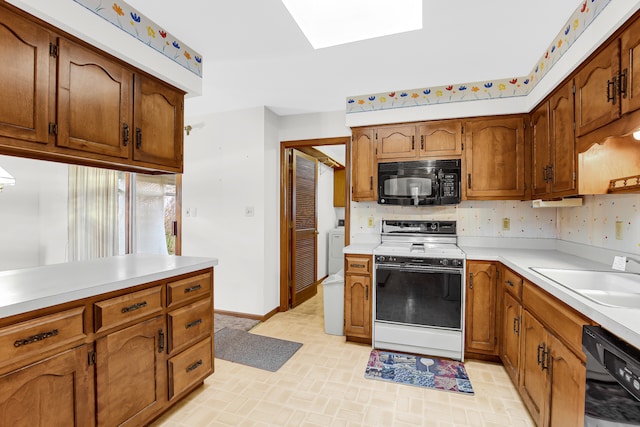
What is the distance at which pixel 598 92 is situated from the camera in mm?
1530

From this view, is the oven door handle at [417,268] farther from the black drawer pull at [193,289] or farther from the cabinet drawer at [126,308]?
the cabinet drawer at [126,308]

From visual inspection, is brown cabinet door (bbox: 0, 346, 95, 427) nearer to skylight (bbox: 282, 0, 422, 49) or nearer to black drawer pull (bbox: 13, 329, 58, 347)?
black drawer pull (bbox: 13, 329, 58, 347)

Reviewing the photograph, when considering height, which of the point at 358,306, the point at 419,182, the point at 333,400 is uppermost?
the point at 419,182

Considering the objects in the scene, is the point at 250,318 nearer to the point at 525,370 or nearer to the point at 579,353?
the point at 525,370

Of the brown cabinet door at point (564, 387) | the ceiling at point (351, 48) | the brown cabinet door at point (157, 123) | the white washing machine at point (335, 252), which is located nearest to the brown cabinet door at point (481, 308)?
the brown cabinet door at point (564, 387)

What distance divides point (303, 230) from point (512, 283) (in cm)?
250

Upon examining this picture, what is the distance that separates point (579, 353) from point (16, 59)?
2638 millimetres

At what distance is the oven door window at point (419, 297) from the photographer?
2.42m

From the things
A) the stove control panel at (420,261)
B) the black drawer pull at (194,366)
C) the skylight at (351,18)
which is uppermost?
the skylight at (351,18)

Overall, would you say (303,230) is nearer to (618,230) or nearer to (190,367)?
(190,367)

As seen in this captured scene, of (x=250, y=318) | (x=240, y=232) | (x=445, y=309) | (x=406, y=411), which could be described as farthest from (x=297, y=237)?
(x=406, y=411)

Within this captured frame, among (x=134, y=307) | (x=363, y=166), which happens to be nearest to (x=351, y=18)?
(x=363, y=166)

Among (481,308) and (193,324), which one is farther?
(481,308)

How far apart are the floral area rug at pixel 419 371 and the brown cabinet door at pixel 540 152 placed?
153 cm
